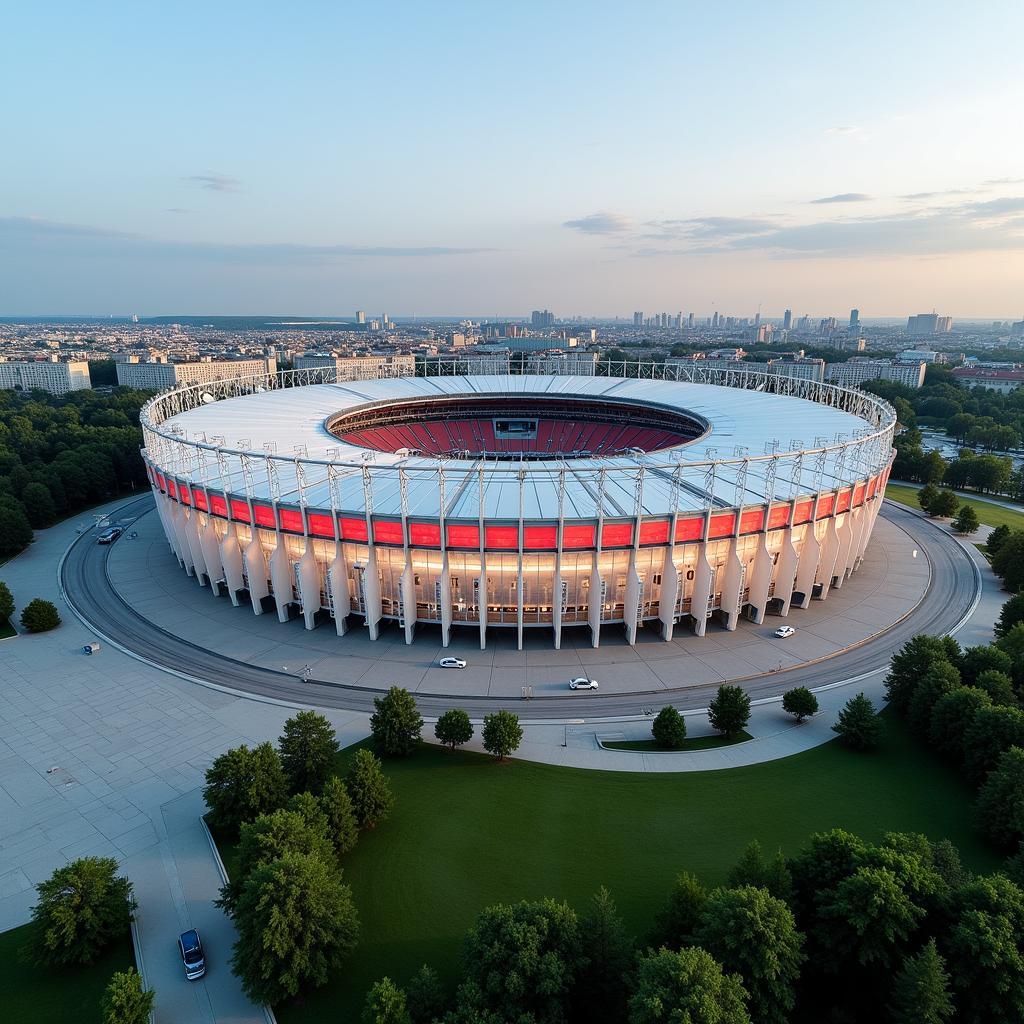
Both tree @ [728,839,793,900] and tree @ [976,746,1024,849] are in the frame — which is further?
tree @ [976,746,1024,849]

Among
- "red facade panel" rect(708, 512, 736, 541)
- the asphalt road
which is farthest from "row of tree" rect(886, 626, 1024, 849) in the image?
A: "red facade panel" rect(708, 512, 736, 541)

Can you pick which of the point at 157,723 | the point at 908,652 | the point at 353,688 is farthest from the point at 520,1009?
the point at 908,652

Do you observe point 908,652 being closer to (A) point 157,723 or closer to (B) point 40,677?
(A) point 157,723

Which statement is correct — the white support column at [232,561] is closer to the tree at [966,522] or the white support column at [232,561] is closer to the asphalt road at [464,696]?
the asphalt road at [464,696]

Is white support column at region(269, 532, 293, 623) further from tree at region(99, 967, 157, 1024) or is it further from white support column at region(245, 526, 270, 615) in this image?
tree at region(99, 967, 157, 1024)

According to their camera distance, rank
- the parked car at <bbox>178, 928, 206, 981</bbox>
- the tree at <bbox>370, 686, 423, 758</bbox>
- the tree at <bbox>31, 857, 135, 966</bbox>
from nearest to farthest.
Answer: the tree at <bbox>31, 857, 135, 966</bbox> < the parked car at <bbox>178, 928, 206, 981</bbox> < the tree at <bbox>370, 686, 423, 758</bbox>

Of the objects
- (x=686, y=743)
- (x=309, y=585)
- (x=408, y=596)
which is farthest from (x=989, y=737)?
(x=309, y=585)

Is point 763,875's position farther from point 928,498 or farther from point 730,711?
point 928,498
